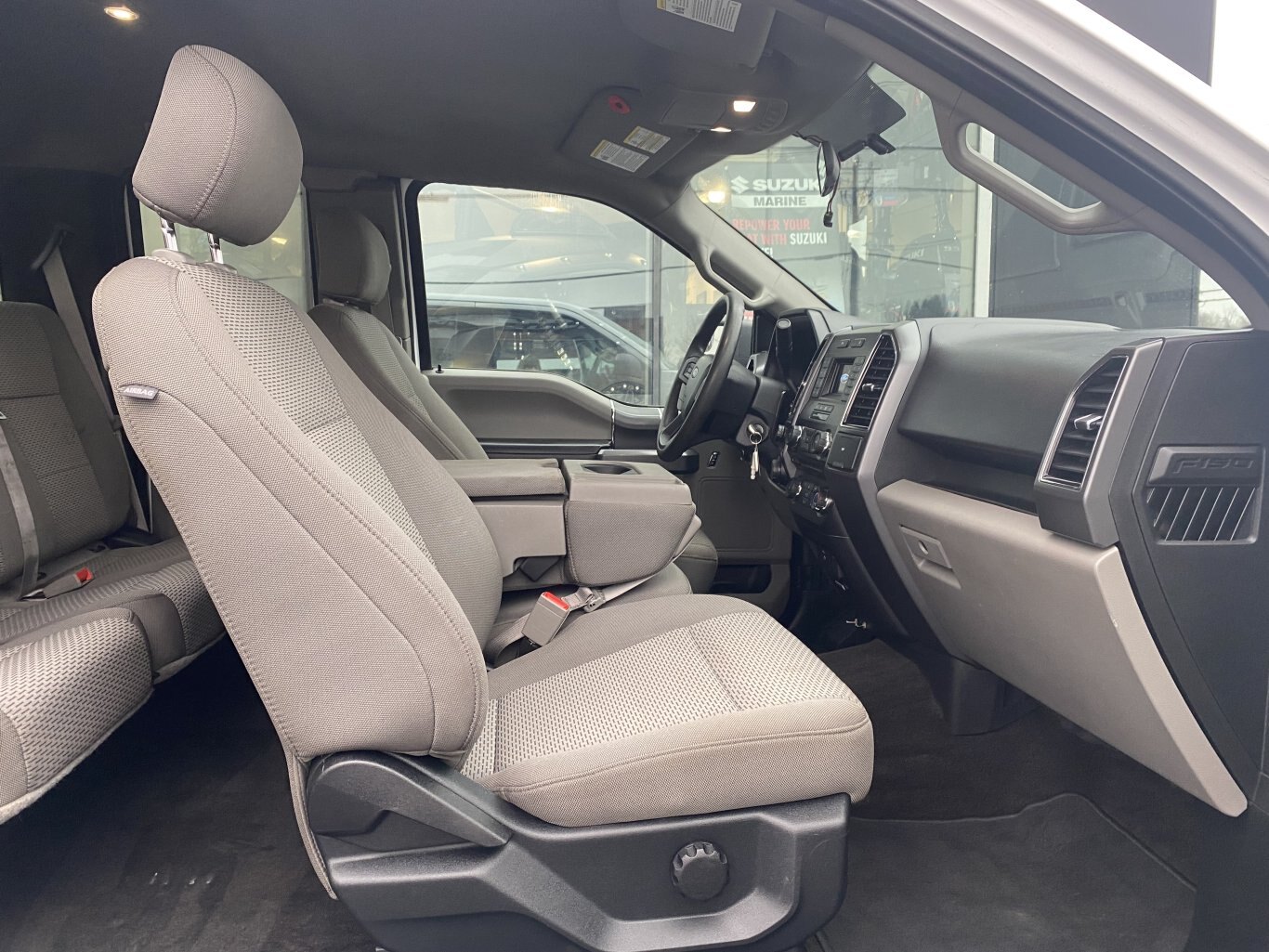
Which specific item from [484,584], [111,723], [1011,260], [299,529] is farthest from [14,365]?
[1011,260]

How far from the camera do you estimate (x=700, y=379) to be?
222 centimetres

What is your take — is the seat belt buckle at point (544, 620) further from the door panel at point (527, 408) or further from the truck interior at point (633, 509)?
the door panel at point (527, 408)

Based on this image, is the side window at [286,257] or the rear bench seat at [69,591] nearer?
the rear bench seat at [69,591]

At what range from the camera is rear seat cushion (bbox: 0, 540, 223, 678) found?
160cm

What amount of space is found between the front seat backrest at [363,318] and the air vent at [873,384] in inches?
39.7

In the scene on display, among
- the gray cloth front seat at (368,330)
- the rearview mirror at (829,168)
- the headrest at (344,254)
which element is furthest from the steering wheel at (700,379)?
the headrest at (344,254)

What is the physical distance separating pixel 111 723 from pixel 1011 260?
1839 millimetres

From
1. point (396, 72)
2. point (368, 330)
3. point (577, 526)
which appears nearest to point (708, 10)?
point (396, 72)

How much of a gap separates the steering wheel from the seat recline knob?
1.29 metres

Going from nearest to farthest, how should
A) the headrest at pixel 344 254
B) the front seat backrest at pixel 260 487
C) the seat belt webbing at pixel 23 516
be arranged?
the front seat backrest at pixel 260 487 < the seat belt webbing at pixel 23 516 < the headrest at pixel 344 254

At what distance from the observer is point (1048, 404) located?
1.20 metres

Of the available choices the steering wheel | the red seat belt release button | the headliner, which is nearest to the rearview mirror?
the headliner

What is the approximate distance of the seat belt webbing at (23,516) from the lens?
5.97 feet

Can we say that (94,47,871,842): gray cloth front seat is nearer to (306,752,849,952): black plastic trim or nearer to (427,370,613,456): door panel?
(306,752,849,952): black plastic trim
